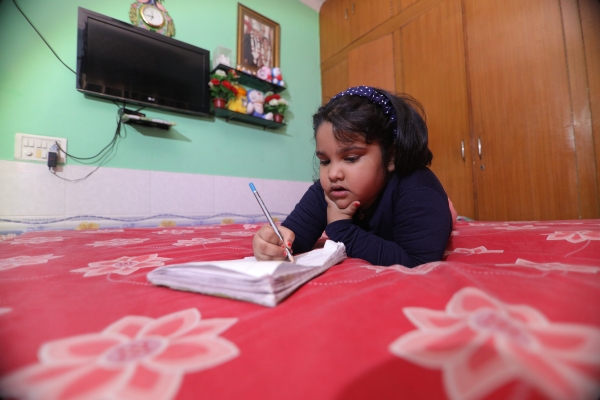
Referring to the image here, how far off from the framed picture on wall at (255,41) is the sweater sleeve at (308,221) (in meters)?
1.82

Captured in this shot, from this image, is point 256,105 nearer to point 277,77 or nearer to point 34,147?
point 277,77

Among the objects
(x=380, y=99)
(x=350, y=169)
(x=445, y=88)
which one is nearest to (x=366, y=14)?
(x=445, y=88)

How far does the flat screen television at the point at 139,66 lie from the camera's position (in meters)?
1.66

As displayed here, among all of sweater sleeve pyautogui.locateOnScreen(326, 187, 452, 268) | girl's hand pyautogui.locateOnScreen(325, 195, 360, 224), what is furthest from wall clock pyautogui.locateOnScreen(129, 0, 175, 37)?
sweater sleeve pyautogui.locateOnScreen(326, 187, 452, 268)

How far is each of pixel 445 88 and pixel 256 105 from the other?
1433 millimetres

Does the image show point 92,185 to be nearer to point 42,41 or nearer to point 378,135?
point 42,41

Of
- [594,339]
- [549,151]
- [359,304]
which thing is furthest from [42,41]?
[549,151]

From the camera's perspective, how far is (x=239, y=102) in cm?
216

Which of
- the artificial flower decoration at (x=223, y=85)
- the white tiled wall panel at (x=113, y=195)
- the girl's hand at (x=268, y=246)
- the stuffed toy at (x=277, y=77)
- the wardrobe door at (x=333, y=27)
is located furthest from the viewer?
the wardrobe door at (x=333, y=27)

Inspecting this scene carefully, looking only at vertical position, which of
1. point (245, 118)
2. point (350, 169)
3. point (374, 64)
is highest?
point (374, 64)

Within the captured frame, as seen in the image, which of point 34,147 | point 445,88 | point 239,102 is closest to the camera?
point 34,147

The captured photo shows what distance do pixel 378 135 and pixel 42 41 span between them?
211cm

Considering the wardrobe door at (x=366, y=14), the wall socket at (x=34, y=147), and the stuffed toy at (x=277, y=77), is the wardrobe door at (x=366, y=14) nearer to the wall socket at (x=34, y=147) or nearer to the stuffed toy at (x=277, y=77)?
the stuffed toy at (x=277, y=77)

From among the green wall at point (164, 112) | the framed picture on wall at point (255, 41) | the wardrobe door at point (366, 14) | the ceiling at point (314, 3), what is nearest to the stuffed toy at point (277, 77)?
the framed picture on wall at point (255, 41)
